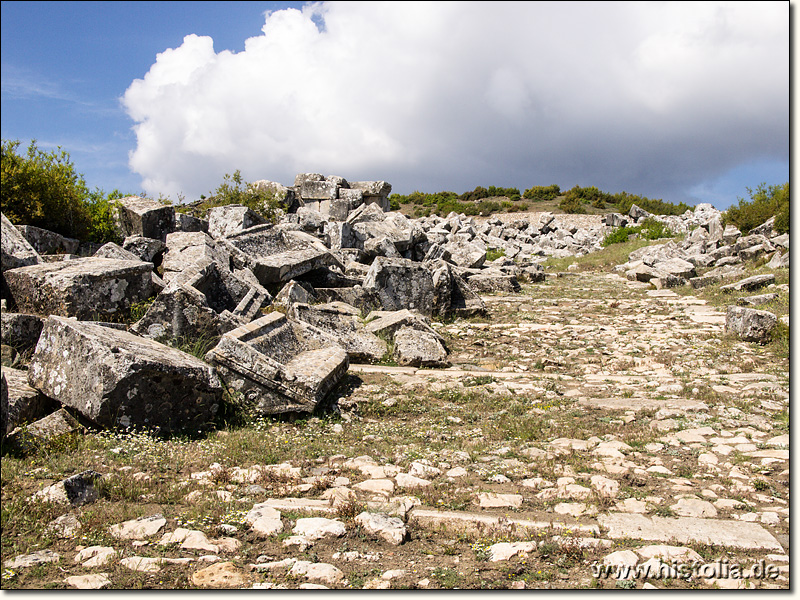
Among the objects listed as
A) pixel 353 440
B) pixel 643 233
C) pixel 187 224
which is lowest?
pixel 353 440

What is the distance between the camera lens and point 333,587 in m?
2.91

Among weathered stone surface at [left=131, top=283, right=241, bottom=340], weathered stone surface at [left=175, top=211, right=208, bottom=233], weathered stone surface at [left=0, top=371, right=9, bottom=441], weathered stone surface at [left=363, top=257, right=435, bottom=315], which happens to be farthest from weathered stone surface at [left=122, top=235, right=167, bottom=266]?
weathered stone surface at [left=0, top=371, right=9, bottom=441]

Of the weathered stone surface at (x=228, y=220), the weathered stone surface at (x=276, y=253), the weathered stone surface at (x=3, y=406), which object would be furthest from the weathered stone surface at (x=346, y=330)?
the weathered stone surface at (x=228, y=220)

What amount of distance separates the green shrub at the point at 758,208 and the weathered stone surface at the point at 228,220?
718 inches

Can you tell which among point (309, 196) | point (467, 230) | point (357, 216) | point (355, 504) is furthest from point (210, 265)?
point (467, 230)

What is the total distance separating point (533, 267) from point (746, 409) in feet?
42.6

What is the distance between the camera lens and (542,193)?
48.1 metres

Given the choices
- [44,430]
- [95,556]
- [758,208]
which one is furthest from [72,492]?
[758,208]

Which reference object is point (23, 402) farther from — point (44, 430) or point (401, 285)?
point (401, 285)

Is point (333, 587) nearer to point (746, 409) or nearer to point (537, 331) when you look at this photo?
point (746, 409)

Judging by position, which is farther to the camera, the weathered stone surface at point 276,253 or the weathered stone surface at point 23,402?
the weathered stone surface at point 276,253

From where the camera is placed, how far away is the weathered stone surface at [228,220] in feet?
43.2

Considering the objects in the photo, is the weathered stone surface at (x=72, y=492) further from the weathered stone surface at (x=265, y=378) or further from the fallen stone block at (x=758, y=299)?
the fallen stone block at (x=758, y=299)

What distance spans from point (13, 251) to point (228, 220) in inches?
244
